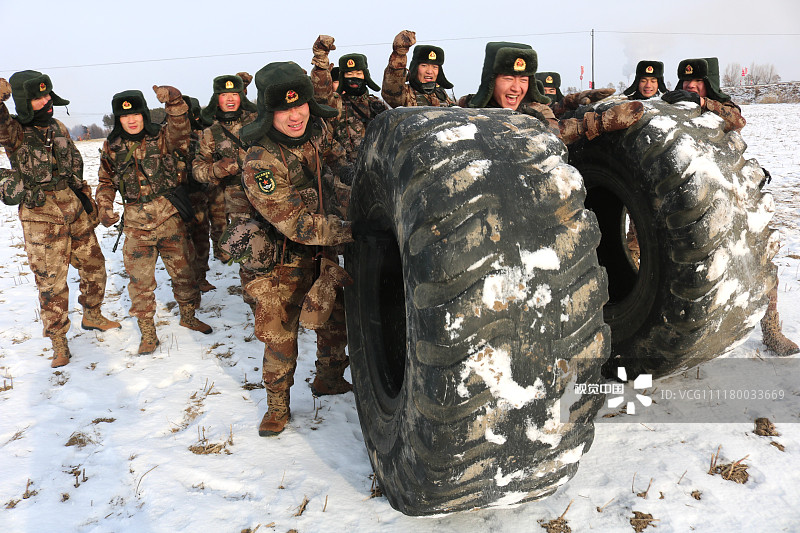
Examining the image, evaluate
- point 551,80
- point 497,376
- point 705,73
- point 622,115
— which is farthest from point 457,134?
point 551,80

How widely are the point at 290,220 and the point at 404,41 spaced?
11.0 ft

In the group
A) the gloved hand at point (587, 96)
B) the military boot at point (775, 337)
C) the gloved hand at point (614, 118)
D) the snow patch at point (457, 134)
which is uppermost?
the gloved hand at point (587, 96)

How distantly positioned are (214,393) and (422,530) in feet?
7.38

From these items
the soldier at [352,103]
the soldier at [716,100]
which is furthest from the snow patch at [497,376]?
the soldier at [352,103]

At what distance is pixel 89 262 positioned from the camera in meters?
5.25

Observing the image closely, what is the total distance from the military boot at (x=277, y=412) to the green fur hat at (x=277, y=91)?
1.70m

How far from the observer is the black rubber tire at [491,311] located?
5.66 ft

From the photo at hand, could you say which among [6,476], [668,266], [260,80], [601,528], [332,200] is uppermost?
[260,80]

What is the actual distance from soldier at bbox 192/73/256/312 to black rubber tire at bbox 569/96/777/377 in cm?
390

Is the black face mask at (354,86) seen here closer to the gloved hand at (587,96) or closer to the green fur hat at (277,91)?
the gloved hand at (587,96)

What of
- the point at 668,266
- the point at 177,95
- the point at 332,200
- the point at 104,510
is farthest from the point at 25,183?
the point at 668,266

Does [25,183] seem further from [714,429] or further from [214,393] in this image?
[714,429]

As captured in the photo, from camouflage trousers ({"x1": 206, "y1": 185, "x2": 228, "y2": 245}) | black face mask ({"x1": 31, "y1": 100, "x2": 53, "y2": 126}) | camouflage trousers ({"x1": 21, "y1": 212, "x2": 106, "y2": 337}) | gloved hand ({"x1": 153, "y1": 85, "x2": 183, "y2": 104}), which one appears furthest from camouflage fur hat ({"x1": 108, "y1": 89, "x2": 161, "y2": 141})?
camouflage trousers ({"x1": 206, "y1": 185, "x2": 228, "y2": 245})

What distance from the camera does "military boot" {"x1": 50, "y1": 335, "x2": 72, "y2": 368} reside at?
4.59 meters
